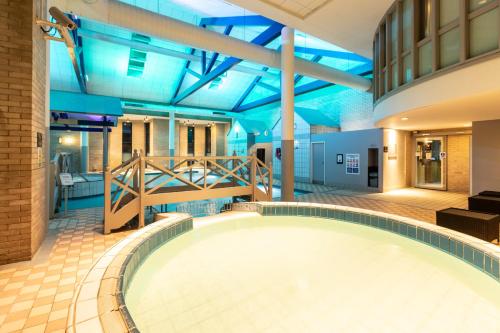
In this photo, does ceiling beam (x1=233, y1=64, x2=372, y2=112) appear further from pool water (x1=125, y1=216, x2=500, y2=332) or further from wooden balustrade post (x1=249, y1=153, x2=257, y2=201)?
pool water (x1=125, y1=216, x2=500, y2=332)

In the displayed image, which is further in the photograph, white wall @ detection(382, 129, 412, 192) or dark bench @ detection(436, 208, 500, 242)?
white wall @ detection(382, 129, 412, 192)

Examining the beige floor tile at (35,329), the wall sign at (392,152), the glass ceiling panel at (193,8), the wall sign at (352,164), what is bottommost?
the beige floor tile at (35,329)

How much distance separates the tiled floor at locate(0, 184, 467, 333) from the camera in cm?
215

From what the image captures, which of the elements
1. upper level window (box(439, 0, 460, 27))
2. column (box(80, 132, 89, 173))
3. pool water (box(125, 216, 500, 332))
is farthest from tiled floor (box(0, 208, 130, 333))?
column (box(80, 132, 89, 173))

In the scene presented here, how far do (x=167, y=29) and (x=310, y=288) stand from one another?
19.2 feet

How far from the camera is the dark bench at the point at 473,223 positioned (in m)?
3.56

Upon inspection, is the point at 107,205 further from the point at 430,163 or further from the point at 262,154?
the point at 262,154

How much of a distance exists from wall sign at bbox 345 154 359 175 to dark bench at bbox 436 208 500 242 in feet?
19.8

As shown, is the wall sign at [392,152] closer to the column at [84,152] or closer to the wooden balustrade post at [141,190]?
the wooden balustrade post at [141,190]

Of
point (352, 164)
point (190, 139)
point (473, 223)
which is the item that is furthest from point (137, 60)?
point (473, 223)

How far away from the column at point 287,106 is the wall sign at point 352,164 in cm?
394

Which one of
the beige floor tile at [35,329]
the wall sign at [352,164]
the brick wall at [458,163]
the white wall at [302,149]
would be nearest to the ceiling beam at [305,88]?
the white wall at [302,149]

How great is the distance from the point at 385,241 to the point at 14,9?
618cm

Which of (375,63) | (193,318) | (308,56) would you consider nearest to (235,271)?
(193,318)
